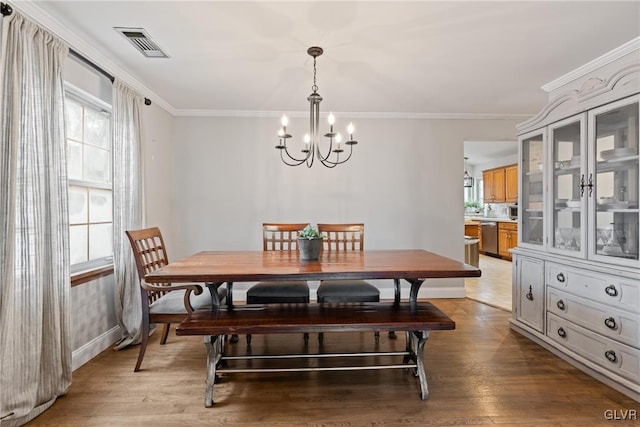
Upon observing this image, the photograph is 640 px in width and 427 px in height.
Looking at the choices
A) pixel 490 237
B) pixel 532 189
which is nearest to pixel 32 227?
pixel 532 189

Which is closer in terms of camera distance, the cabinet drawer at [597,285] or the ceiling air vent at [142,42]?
the cabinet drawer at [597,285]

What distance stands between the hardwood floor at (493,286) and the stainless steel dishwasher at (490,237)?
0.94 metres

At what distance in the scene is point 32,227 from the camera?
73.2 inches

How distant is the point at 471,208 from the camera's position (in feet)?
30.7

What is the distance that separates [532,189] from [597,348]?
1.40 metres

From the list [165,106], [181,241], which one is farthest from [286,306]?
[165,106]

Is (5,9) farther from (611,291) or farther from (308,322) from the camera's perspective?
(611,291)

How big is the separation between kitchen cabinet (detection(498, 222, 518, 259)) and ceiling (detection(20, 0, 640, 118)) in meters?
4.11

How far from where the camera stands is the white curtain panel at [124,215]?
9.08 ft

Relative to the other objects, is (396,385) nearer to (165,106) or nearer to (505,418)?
(505,418)

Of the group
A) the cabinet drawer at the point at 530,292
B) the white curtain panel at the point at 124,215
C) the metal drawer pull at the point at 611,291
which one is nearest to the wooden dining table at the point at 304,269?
the white curtain panel at the point at 124,215

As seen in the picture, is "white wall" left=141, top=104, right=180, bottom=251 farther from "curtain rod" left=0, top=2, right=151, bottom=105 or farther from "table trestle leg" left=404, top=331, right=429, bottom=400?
"table trestle leg" left=404, top=331, right=429, bottom=400

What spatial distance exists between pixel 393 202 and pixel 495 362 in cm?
223

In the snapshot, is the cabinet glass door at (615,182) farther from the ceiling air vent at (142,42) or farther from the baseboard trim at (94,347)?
the baseboard trim at (94,347)
